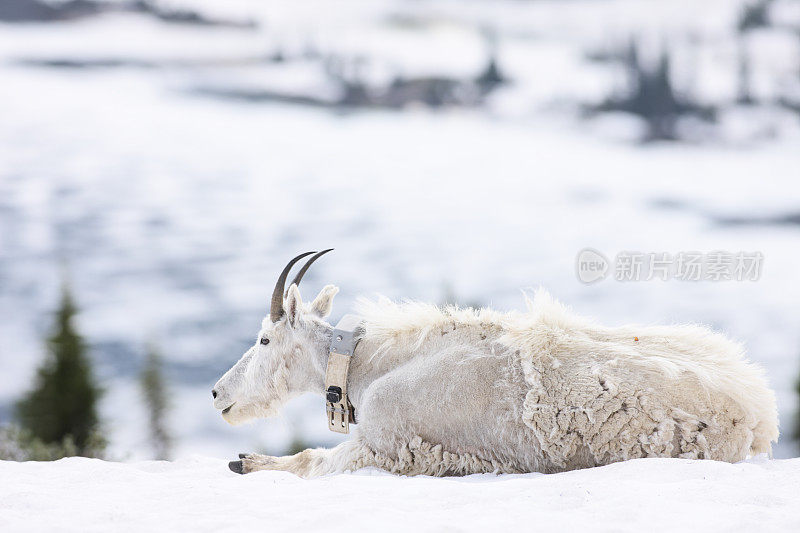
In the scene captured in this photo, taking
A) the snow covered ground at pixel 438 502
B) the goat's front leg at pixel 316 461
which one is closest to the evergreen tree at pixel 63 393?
the goat's front leg at pixel 316 461

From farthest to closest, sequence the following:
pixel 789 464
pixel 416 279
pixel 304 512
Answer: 1. pixel 416 279
2. pixel 789 464
3. pixel 304 512

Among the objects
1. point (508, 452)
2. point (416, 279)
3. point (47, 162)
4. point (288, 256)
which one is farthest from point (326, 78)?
point (508, 452)

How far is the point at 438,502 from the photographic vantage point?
425 cm

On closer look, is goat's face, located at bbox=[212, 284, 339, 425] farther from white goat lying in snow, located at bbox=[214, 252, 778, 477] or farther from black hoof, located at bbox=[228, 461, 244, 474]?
black hoof, located at bbox=[228, 461, 244, 474]

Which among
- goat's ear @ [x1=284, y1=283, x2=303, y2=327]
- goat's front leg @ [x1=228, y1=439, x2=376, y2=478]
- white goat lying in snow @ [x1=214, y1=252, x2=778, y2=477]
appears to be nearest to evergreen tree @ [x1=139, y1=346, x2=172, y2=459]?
goat's ear @ [x1=284, y1=283, x2=303, y2=327]

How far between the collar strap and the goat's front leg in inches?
12.1

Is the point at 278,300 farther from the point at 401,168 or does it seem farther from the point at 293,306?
the point at 401,168

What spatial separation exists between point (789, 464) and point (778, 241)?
498 feet

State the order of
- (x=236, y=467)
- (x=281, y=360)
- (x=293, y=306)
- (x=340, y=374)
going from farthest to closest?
1. (x=281, y=360)
2. (x=293, y=306)
3. (x=340, y=374)
4. (x=236, y=467)

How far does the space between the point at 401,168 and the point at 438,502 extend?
194 metres

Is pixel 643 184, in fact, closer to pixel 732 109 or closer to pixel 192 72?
pixel 732 109

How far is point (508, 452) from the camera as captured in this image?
5406 millimetres

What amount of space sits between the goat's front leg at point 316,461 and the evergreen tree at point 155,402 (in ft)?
78.1

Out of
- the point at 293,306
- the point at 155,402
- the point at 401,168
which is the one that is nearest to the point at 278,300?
the point at 293,306
